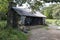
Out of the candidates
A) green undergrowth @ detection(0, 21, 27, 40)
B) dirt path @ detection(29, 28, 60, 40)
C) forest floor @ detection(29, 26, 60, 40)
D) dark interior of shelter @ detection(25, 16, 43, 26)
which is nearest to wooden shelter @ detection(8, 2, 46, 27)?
dark interior of shelter @ detection(25, 16, 43, 26)

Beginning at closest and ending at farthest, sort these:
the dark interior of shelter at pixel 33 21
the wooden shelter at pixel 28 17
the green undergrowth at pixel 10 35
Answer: the green undergrowth at pixel 10 35, the wooden shelter at pixel 28 17, the dark interior of shelter at pixel 33 21

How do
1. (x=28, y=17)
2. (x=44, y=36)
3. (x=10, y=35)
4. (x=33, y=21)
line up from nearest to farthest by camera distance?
1. (x=10, y=35)
2. (x=44, y=36)
3. (x=28, y=17)
4. (x=33, y=21)

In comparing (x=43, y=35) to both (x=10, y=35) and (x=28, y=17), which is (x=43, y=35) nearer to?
(x=10, y=35)

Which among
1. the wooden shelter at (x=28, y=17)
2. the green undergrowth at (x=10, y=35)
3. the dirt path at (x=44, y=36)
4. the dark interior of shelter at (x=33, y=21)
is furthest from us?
the dark interior of shelter at (x=33, y=21)

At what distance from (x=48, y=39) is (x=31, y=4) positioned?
813cm

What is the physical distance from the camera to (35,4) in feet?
72.3

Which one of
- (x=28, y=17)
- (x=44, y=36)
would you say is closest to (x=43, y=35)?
(x=44, y=36)

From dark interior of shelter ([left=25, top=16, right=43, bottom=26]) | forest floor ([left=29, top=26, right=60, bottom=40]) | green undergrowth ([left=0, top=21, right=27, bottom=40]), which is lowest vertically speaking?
dark interior of shelter ([left=25, top=16, right=43, bottom=26])

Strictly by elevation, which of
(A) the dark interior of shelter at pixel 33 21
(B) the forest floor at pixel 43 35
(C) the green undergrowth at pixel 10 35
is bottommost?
(A) the dark interior of shelter at pixel 33 21

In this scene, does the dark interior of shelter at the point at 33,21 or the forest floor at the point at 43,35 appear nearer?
the forest floor at the point at 43,35

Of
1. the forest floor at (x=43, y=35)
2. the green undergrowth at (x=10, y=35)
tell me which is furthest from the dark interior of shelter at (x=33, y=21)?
the green undergrowth at (x=10, y=35)

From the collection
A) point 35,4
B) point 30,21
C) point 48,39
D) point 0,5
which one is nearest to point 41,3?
point 35,4

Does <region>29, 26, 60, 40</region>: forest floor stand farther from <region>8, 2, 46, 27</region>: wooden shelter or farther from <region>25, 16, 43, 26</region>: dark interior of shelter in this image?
<region>25, 16, 43, 26</region>: dark interior of shelter

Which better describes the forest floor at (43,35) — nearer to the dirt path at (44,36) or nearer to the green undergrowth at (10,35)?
the dirt path at (44,36)
